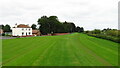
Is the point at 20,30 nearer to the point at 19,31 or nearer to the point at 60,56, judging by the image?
the point at 19,31

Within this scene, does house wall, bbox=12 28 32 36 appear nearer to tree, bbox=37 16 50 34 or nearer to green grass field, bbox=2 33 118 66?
tree, bbox=37 16 50 34

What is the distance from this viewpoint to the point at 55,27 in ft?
294

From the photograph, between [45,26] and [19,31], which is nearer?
[19,31]

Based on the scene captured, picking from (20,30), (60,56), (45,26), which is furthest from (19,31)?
(60,56)

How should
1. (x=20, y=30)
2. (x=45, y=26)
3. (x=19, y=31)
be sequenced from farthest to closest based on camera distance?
(x=45, y=26) < (x=20, y=30) < (x=19, y=31)

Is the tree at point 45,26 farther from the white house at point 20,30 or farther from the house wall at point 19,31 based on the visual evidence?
the house wall at point 19,31

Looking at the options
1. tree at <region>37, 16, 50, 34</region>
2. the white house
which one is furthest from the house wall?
tree at <region>37, 16, 50, 34</region>

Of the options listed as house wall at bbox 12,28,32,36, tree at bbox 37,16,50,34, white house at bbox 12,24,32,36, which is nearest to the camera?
house wall at bbox 12,28,32,36

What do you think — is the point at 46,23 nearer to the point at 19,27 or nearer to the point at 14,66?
the point at 19,27

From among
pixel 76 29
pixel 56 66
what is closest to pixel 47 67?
pixel 56 66

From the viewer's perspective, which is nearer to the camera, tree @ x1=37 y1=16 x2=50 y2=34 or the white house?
the white house

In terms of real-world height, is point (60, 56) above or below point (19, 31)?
below

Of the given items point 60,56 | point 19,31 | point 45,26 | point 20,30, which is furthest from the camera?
point 45,26

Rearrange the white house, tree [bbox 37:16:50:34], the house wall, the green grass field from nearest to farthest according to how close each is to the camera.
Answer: the green grass field → the house wall → the white house → tree [bbox 37:16:50:34]
